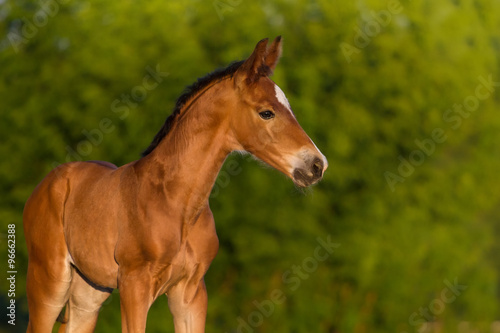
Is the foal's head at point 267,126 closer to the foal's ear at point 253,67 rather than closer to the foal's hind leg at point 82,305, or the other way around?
the foal's ear at point 253,67

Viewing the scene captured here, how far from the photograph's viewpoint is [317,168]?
12.7ft

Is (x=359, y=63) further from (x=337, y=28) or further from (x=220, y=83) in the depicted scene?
(x=220, y=83)

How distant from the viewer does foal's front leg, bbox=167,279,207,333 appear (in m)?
4.27

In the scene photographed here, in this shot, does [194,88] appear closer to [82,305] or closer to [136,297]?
[136,297]

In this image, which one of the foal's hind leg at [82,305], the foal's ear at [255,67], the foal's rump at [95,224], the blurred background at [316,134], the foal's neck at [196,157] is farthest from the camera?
the blurred background at [316,134]

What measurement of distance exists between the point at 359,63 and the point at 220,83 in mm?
9190

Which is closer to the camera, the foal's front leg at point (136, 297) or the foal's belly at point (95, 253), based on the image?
the foal's front leg at point (136, 297)

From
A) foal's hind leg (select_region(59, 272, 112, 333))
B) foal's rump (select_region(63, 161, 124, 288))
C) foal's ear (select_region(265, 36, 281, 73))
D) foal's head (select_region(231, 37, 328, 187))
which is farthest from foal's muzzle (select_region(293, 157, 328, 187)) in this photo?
foal's hind leg (select_region(59, 272, 112, 333))

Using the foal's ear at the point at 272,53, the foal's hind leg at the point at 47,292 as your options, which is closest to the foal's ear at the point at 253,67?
the foal's ear at the point at 272,53

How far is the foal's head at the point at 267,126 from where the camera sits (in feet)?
12.8

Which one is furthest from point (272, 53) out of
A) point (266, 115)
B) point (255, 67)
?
point (266, 115)

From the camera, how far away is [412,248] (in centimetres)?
1310

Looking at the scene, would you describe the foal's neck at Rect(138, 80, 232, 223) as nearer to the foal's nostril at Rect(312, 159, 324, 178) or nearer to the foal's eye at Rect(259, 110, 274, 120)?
the foal's eye at Rect(259, 110, 274, 120)

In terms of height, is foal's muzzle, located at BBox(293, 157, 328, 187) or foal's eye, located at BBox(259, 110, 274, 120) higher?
foal's eye, located at BBox(259, 110, 274, 120)
